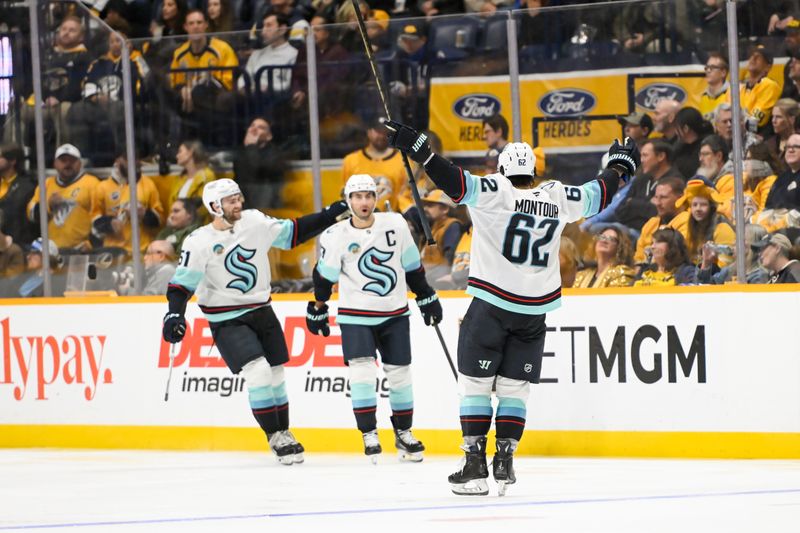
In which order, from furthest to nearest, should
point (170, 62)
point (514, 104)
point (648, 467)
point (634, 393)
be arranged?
1. point (170, 62)
2. point (514, 104)
3. point (634, 393)
4. point (648, 467)

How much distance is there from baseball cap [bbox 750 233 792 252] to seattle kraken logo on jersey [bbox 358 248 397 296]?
2.09m

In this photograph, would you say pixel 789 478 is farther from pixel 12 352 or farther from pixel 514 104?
pixel 12 352

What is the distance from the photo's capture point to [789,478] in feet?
23.9

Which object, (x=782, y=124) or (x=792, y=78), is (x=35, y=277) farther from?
(x=792, y=78)

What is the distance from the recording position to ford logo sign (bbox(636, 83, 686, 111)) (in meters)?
8.95

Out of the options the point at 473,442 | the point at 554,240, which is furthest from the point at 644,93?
the point at 473,442

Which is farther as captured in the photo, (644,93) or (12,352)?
(12,352)

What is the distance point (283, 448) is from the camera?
28.6 ft

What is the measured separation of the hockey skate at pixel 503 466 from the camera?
6930mm

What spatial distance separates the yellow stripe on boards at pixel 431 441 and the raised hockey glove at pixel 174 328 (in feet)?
3.82

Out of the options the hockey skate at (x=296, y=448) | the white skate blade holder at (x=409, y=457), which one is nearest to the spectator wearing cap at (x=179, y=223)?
the hockey skate at (x=296, y=448)

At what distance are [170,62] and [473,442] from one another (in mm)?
4189

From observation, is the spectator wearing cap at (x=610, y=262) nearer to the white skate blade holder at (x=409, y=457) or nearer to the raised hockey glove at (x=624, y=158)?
the white skate blade holder at (x=409, y=457)

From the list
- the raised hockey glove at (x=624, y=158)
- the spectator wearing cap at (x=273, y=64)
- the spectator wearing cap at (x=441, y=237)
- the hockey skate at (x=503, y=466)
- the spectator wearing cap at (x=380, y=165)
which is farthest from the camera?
the spectator wearing cap at (x=273, y=64)
